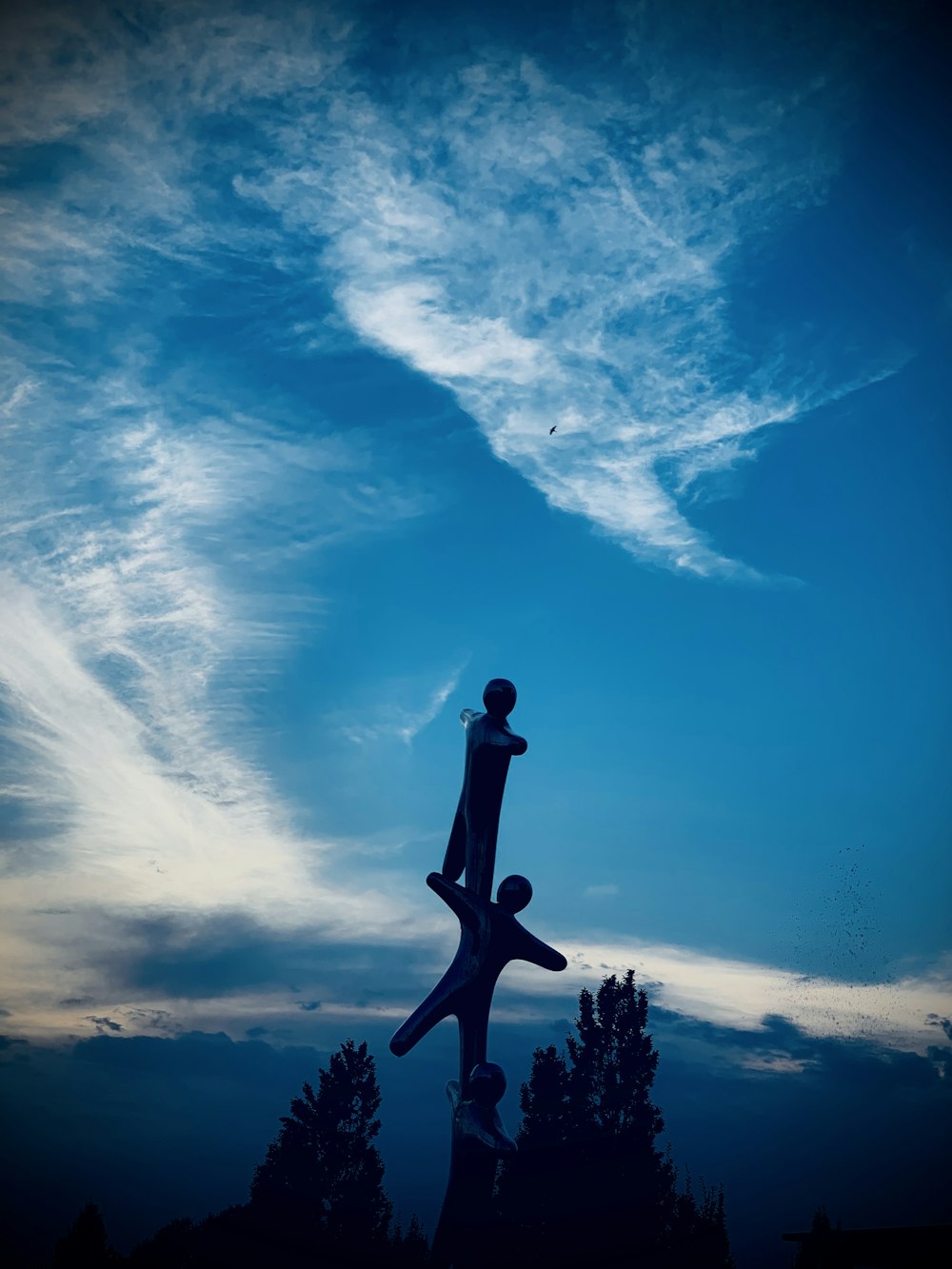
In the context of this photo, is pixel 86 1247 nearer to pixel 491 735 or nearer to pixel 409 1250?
pixel 409 1250

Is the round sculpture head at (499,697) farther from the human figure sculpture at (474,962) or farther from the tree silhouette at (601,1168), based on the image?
the tree silhouette at (601,1168)

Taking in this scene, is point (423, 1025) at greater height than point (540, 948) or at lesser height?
lesser

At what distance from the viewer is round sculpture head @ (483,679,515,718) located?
13523 mm

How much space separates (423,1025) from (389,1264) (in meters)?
A: 15.3

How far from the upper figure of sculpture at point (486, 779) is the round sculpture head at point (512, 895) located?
222 millimetres

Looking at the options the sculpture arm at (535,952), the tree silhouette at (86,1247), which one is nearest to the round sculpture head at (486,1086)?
the sculpture arm at (535,952)

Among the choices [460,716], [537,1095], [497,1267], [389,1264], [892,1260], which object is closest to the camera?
[892,1260]

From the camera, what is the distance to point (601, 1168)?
23.9m

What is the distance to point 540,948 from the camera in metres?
13.3

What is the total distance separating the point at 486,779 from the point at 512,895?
5.70 feet

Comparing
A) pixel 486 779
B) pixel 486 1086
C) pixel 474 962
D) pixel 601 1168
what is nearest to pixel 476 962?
pixel 474 962

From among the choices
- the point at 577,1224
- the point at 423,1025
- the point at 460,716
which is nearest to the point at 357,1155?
the point at 577,1224

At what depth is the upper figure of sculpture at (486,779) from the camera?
13430 mm

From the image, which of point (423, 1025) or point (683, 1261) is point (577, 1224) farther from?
point (423, 1025)
